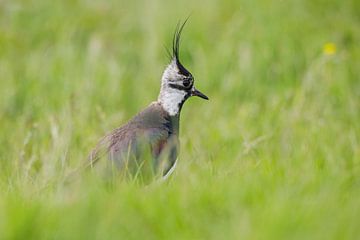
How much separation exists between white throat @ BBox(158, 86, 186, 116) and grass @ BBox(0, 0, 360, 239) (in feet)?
1.21

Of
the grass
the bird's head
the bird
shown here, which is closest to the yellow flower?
the grass

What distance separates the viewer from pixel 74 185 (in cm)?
448

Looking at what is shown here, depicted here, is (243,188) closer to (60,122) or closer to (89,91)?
(60,122)

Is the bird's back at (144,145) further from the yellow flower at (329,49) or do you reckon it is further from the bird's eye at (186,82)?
the yellow flower at (329,49)

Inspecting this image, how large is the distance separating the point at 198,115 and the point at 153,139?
7.82ft

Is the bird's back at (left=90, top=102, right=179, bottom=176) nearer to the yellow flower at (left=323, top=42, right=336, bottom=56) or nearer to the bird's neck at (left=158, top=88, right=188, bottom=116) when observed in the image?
the bird's neck at (left=158, top=88, right=188, bottom=116)

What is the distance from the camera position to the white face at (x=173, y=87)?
625cm

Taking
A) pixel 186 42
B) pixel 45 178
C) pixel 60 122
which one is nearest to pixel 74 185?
pixel 45 178

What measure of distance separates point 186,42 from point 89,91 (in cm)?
150

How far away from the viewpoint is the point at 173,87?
20.7 ft

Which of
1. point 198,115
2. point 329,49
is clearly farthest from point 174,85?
point 329,49

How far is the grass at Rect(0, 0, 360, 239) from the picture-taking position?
157 inches

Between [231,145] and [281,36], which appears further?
[281,36]

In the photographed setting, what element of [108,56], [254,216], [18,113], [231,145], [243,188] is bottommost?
[254,216]
